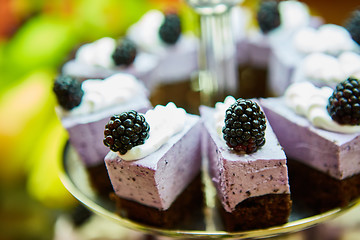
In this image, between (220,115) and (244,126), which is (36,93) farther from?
(244,126)

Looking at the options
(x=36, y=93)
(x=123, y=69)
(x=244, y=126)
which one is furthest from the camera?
(x=36, y=93)

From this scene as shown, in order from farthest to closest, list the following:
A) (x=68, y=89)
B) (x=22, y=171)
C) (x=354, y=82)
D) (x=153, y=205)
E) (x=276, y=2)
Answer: (x=22, y=171), (x=276, y=2), (x=68, y=89), (x=153, y=205), (x=354, y=82)

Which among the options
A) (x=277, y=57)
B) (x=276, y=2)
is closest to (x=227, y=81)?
(x=277, y=57)

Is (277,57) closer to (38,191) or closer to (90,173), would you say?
(90,173)

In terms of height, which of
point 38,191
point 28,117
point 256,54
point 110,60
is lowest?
point 38,191

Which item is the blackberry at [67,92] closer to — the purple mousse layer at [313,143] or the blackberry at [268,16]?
the purple mousse layer at [313,143]

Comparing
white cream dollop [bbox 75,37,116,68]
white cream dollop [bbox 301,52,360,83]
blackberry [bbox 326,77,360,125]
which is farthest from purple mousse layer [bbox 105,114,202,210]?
white cream dollop [bbox 75,37,116,68]

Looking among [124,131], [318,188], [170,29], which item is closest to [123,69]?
[170,29]
